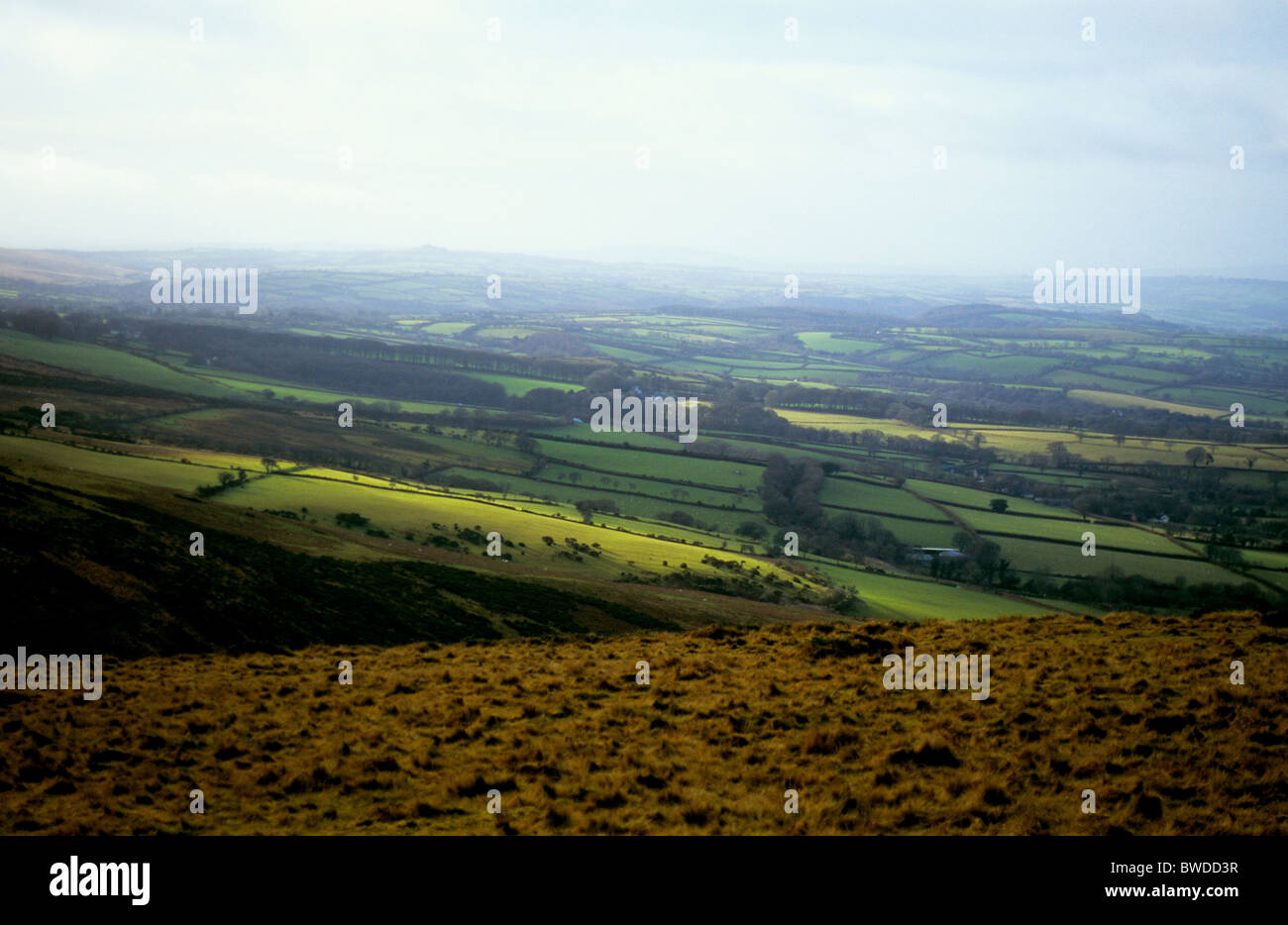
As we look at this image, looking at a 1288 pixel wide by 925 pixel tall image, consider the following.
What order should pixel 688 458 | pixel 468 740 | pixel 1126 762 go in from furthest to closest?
pixel 688 458 < pixel 468 740 < pixel 1126 762

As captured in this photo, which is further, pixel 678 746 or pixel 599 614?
pixel 599 614

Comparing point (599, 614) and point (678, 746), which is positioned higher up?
point (678, 746)

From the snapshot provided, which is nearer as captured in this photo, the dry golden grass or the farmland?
the dry golden grass

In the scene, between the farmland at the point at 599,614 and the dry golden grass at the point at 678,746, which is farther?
the farmland at the point at 599,614

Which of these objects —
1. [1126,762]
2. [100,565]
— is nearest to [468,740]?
[1126,762]
